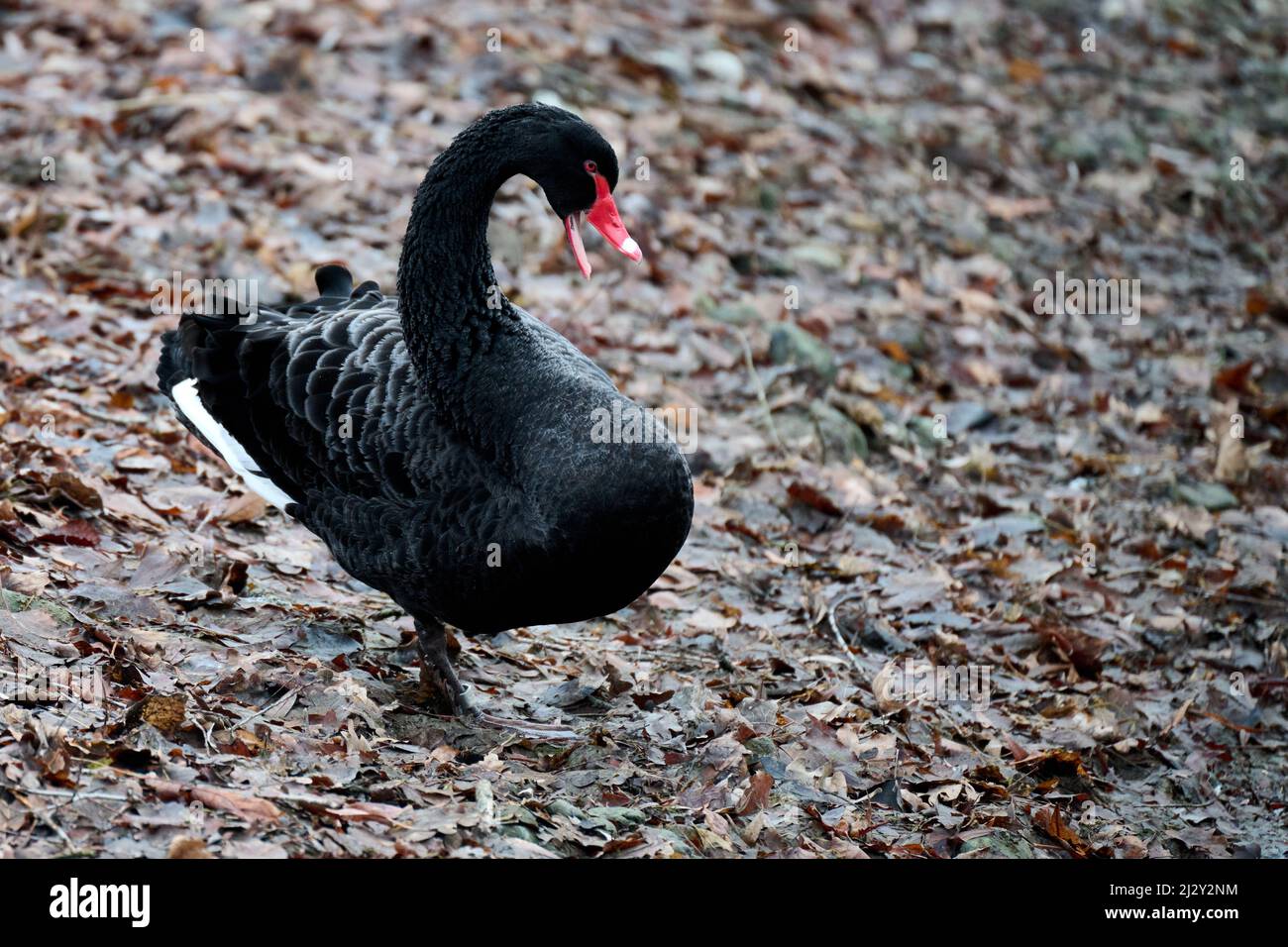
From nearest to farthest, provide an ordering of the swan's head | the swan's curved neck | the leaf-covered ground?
the leaf-covered ground → the swan's head → the swan's curved neck

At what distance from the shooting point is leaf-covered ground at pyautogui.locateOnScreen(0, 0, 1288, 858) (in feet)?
14.4

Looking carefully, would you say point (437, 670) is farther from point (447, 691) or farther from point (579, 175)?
point (579, 175)

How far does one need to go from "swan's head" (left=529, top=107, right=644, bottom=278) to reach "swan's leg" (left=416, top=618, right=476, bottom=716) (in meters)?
1.31

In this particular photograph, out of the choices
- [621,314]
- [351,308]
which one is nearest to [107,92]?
[621,314]

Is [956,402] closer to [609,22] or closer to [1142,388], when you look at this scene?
[1142,388]

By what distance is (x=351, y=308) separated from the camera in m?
5.46

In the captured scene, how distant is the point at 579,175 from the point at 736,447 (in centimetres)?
256

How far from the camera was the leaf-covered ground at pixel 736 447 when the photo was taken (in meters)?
4.39

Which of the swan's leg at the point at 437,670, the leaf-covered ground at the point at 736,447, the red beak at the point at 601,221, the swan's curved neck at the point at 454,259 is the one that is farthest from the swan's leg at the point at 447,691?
the red beak at the point at 601,221

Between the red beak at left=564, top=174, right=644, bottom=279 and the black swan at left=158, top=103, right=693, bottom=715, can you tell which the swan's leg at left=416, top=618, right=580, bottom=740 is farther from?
the red beak at left=564, top=174, right=644, bottom=279

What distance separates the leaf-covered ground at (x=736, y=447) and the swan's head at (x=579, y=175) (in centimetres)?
162

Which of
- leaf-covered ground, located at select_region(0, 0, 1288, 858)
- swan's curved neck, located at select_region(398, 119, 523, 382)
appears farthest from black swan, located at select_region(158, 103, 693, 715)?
leaf-covered ground, located at select_region(0, 0, 1288, 858)

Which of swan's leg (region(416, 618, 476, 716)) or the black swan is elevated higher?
the black swan

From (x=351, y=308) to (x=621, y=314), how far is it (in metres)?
2.60
